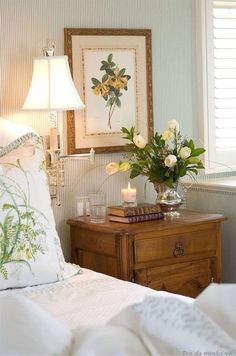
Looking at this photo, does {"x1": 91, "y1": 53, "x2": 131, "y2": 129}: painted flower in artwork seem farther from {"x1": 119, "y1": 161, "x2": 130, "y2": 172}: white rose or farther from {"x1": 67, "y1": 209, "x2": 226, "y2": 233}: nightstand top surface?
{"x1": 67, "y1": 209, "x2": 226, "y2": 233}: nightstand top surface

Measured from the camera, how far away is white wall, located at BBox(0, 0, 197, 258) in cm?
348

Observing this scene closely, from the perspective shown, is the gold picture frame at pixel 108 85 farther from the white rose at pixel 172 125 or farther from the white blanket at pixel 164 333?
the white blanket at pixel 164 333

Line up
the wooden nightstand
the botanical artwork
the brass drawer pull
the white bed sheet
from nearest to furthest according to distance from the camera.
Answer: the white bed sheet → the botanical artwork → the wooden nightstand → the brass drawer pull

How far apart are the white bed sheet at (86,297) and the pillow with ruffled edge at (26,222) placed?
57 mm

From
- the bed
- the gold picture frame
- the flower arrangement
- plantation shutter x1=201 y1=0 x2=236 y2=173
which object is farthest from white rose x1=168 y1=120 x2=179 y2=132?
the bed

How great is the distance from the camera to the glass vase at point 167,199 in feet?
11.9

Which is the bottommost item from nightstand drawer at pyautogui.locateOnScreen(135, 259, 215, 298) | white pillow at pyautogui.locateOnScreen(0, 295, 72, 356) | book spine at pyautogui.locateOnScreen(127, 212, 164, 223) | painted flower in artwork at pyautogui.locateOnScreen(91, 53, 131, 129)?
nightstand drawer at pyautogui.locateOnScreen(135, 259, 215, 298)

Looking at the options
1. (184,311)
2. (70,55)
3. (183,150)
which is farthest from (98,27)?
(184,311)

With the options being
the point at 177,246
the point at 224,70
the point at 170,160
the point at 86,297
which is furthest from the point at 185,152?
the point at 86,297

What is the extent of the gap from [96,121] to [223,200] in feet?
2.59

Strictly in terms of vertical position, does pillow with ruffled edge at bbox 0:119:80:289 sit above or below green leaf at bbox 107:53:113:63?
below

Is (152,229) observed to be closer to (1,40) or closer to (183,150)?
(183,150)

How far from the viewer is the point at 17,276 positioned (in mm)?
2779

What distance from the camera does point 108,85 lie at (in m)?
3.76
